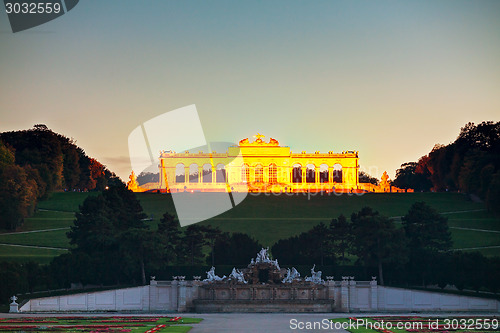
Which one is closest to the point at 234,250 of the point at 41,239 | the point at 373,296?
the point at 373,296

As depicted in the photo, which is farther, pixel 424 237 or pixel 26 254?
pixel 26 254

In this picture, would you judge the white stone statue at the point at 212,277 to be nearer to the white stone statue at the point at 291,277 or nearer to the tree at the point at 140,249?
the white stone statue at the point at 291,277

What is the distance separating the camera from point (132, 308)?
190 ft

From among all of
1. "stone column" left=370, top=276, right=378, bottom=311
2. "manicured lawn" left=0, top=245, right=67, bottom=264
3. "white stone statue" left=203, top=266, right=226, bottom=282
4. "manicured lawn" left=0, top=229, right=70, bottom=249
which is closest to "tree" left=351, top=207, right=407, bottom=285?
"stone column" left=370, top=276, right=378, bottom=311

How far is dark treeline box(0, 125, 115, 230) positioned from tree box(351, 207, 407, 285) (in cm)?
2942

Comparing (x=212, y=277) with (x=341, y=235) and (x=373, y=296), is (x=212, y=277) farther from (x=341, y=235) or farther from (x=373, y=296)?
(x=341, y=235)

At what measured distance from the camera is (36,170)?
89.8 metres

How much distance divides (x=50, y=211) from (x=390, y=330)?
53519 millimetres

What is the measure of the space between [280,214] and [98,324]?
46.9 metres

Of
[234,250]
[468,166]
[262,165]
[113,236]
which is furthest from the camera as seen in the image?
[262,165]

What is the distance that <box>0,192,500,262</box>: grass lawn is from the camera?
76.6 m

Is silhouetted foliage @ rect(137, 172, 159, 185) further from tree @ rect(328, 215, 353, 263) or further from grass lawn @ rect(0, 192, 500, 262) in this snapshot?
tree @ rect(328, 215, 353, 263)

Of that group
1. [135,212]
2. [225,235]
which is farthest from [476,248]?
[135,212]

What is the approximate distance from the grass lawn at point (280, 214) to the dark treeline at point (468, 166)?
225 cm
